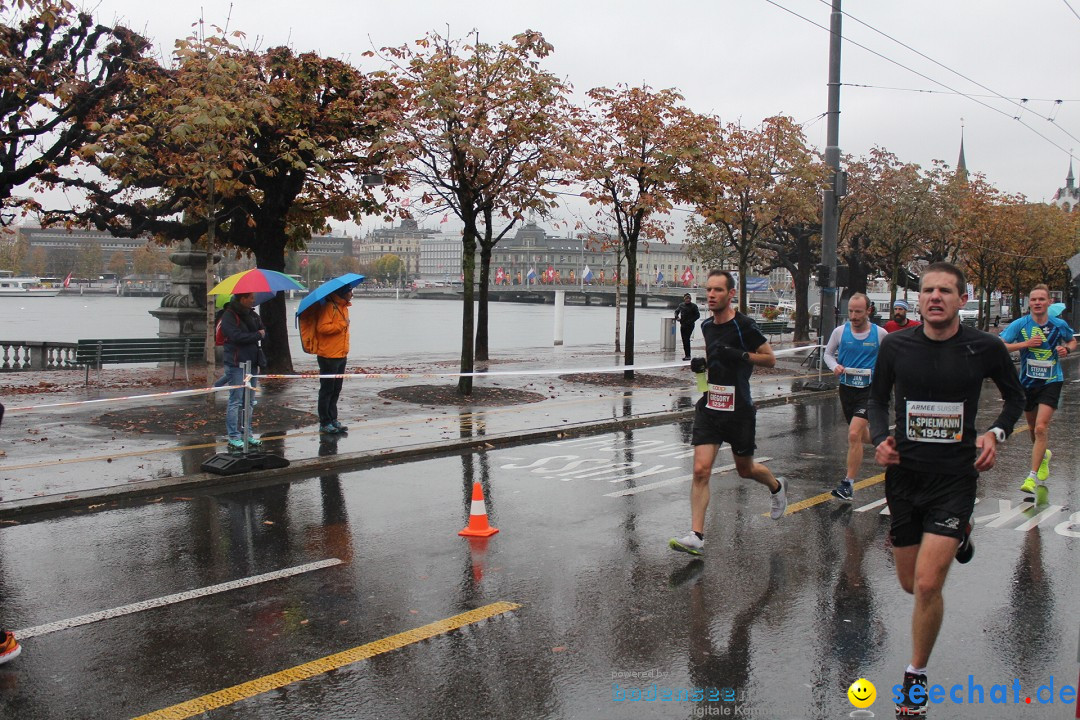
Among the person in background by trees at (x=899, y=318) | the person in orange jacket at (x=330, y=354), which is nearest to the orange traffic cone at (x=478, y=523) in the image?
the person in orange jacket at (x=330, y=354)

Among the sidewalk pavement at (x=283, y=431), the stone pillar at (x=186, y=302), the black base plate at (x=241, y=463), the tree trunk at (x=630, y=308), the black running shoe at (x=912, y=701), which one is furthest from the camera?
the stone pillar at (x=186, y=302)

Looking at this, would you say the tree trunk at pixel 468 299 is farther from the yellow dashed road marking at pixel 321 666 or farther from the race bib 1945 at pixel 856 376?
the yellow dashed road marking at pixel 321 666

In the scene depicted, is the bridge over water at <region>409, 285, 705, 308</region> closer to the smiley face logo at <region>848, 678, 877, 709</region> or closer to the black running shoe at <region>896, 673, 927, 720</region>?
the smiley face logo at <region>848, 678, 877, 709</region>

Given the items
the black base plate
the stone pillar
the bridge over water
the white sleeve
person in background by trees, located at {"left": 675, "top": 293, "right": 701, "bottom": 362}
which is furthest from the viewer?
the bridge over water

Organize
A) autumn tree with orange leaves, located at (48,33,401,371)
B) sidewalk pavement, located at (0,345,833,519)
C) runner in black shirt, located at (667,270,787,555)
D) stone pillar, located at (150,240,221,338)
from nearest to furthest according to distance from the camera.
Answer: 1. runner in black shirt, located at (667,270,787,555)
2. sidewalk pavement, located at (0,345,833,519)
3. autumn tree with orange leaves, located at (48,33,401,371)
4. stone pillar, located at (150,240,221,338)

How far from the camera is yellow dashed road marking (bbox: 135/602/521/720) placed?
4137 mm

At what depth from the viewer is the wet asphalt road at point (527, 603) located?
4.32 m

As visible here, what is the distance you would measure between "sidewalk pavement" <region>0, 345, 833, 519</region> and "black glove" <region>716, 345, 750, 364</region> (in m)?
4.77

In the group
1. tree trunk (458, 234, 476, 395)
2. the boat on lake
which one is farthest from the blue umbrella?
the boat on lake

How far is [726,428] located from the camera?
6.82m

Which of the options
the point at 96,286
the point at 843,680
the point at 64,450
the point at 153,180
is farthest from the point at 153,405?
the point at 96,286

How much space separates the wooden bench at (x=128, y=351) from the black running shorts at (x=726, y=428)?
12.6 meters

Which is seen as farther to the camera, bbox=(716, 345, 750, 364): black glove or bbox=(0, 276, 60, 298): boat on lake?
bbox=(0, 276, 60, 298): boat on lake

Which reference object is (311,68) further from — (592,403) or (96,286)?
(96,286)
